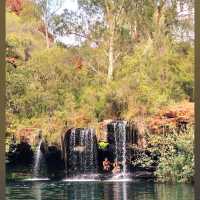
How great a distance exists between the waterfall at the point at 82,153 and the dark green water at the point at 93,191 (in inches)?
5.1

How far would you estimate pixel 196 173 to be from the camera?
142 centimetres

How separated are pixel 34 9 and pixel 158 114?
1.31m

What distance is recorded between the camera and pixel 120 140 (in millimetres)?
3982

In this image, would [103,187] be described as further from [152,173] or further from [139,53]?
[139,53]

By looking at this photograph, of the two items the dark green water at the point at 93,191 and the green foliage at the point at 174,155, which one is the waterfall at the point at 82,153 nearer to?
the dark green water at the point at 93,191

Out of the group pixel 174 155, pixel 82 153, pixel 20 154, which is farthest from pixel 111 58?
pixel 20 154

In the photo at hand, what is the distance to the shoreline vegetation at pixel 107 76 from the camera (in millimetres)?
3709

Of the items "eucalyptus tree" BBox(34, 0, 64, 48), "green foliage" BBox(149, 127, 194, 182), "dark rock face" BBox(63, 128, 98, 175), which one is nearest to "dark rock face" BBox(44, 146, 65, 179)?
"dark rock face" BBox(63, 128, 98, 175)

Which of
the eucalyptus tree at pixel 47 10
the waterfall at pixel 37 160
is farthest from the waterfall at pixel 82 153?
the eucalyptus tree at pixel 47 10

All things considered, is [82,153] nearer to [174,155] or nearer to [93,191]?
[93,191]

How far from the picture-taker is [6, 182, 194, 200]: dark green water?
361 centimetres

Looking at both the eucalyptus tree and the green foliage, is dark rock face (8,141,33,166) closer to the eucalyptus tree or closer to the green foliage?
the eucalyptus tree

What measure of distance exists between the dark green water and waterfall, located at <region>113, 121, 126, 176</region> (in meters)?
0.22

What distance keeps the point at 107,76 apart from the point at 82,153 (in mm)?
668
